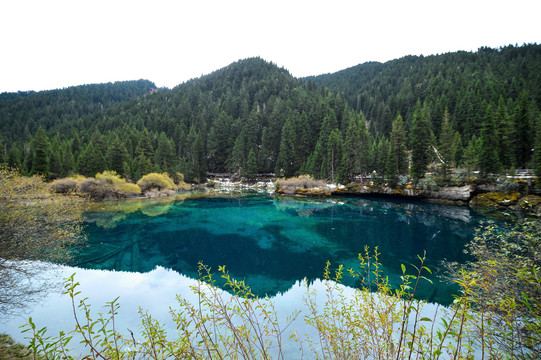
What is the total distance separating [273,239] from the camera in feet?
65.1

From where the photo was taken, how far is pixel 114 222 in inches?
961

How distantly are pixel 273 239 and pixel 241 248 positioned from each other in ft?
10.8

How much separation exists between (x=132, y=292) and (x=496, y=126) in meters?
Result: 52.4

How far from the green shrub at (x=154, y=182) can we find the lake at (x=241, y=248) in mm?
14918

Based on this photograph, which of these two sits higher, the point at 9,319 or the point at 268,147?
the point at 268,147

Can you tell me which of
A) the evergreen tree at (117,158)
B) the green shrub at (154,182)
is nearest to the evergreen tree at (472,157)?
the green shrub at (154,182)

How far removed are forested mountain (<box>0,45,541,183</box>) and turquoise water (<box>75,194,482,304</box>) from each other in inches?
702

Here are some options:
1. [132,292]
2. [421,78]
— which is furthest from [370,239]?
[421,78]

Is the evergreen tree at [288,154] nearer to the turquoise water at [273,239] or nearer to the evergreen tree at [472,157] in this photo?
the turquoise water at [273,239]

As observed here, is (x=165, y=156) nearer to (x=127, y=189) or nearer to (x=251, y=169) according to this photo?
(x=251, y=169)

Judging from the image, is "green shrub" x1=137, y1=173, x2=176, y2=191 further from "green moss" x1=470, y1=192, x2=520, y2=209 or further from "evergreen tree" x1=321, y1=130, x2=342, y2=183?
"green moss" x1=470, y1=192, x2=520, y2=209

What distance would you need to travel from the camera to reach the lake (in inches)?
422

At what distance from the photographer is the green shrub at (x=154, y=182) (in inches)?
1828

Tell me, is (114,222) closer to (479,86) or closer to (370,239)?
(370,239)
